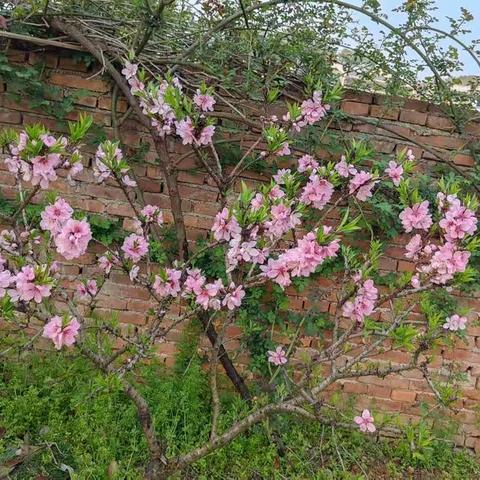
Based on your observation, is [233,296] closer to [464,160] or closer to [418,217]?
[418,217]

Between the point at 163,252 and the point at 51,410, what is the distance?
1.00 meters

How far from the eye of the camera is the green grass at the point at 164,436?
244 centimetres

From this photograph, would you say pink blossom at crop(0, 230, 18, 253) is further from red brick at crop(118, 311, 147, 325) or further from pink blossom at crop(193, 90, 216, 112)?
red brick at crop(118, 311, 147, 325)

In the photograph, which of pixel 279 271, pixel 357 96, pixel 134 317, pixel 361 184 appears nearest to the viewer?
pixel 279 271

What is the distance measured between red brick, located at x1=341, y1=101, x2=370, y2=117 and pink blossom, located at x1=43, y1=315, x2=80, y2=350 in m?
1.95

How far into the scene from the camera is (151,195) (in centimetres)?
299

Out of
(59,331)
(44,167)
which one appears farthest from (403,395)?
(44,167)

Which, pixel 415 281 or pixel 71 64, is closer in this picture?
pixel 415 281

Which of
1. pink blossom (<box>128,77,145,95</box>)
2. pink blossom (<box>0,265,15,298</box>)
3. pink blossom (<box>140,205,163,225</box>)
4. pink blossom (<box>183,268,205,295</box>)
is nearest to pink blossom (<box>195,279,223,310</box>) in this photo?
pink blossom (<box>183,268,205,295</box>)

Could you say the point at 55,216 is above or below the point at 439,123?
below

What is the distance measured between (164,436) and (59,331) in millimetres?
1346

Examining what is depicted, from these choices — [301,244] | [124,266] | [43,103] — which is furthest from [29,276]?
[43,103]

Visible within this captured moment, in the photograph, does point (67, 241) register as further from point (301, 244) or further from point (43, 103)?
point (43, 103)

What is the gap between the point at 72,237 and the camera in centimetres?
155
